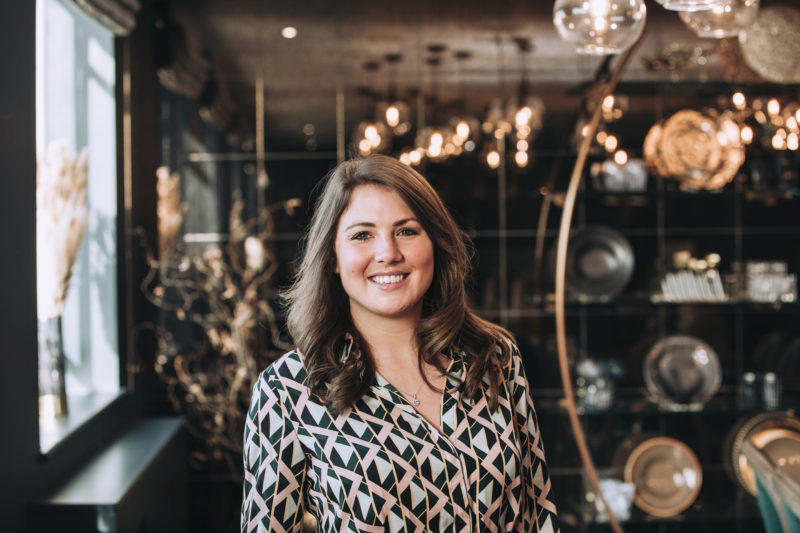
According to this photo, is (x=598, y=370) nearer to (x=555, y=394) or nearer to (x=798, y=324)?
(x=555, y=394)

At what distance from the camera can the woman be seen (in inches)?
54.5

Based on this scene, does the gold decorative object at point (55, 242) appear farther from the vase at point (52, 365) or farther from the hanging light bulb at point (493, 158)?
the hanging light bulb at point (493, 158)

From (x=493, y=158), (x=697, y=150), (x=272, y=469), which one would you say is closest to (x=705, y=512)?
(x=697, y=150)

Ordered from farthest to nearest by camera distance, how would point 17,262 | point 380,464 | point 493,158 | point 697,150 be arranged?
1. point 493,158
2. point 697,150
3. point 17,262
4. point 380,464

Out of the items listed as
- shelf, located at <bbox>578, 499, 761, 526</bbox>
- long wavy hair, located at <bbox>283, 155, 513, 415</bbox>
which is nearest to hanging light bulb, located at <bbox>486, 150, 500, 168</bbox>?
shelf, located at <bbox>578, 499, 761, 526</bbox>

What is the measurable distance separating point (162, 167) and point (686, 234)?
2796 mm

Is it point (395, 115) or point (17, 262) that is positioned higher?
point (395, 115)

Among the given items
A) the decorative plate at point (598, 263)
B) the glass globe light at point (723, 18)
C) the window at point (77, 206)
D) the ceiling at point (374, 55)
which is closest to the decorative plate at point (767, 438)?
the decorative plate at point (598, 263)

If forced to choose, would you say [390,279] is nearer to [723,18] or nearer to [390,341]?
[390,341]

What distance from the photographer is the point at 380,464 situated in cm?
138

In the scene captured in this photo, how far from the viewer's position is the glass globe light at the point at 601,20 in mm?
2127

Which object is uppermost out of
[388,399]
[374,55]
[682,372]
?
[374,55]

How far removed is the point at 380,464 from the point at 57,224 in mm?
2049

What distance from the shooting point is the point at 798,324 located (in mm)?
4453
